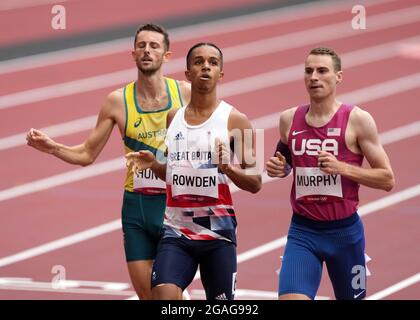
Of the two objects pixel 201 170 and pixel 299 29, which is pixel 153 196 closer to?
pixel 201 170

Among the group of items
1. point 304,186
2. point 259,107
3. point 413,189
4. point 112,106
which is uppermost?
point 259,107

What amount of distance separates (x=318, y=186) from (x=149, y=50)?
175cm

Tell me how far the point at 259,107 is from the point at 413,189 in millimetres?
3414

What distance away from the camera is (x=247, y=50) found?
18406 mm

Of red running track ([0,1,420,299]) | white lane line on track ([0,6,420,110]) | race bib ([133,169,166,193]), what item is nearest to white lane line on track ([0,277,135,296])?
red running track ([0,1,420,299])

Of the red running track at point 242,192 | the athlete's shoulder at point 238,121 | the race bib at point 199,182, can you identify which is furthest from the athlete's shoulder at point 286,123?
the red running track at point 242,192

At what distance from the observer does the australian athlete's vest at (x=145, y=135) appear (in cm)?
848

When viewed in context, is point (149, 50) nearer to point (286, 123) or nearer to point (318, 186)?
point (286, 123)

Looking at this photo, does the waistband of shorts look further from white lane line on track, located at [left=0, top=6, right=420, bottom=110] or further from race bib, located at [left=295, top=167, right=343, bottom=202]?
white lane line on track, located at [left=0, top=6, right=420, bottom=110]

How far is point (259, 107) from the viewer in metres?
16.0

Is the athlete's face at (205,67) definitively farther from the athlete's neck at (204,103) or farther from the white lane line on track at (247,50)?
the white lane line on track at (247,50)

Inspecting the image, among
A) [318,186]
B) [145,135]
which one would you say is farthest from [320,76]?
[145,135]

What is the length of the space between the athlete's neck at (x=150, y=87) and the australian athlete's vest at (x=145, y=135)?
0.09 metres
